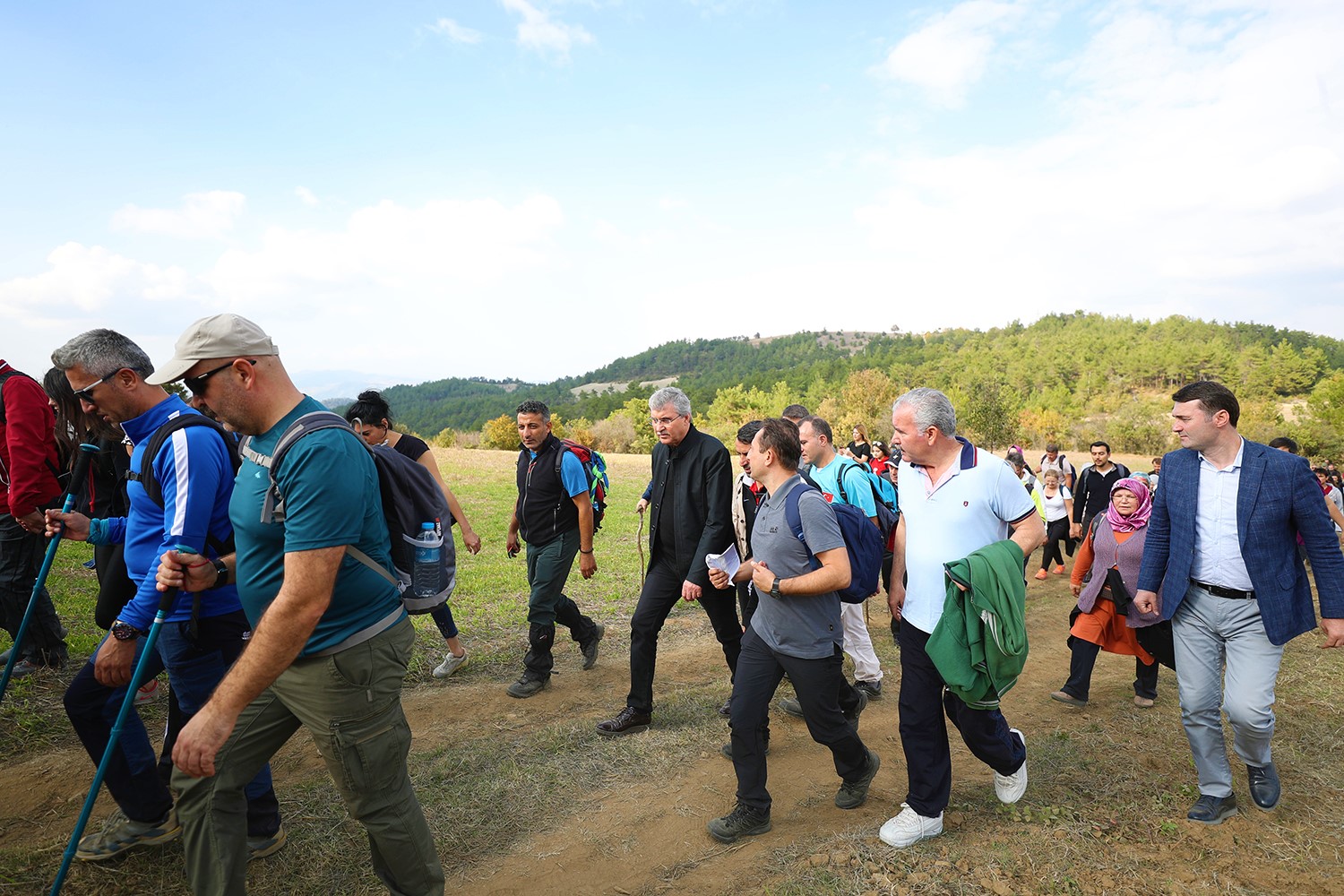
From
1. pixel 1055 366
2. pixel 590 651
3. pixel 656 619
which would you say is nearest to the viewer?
pixel 656 619

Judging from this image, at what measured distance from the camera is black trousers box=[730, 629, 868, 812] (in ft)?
12.2

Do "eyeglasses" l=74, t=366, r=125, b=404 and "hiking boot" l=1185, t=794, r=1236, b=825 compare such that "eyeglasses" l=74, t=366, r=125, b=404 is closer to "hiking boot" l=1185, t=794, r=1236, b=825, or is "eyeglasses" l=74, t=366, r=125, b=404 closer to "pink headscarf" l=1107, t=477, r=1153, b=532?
"hiking boot" l=1185, t=794, r=1236, b=825

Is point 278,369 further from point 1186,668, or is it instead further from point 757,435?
point 1186,668

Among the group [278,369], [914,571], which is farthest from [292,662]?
[914,571]

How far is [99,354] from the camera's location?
123 inches

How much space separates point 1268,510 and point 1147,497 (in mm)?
2217

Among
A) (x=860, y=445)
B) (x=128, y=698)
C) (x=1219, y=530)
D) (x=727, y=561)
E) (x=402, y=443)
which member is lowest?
(x=128, y=698)

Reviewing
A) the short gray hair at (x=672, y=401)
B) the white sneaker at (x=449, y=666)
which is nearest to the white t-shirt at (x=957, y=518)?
the short gray hair at (x=672, y=401)

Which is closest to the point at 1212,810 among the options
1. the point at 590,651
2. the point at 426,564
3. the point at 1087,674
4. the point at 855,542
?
the point at 1087,674

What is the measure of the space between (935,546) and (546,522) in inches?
128

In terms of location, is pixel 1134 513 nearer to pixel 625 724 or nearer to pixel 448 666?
pixel 625 724

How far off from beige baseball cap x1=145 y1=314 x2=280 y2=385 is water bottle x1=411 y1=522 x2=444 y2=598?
897 millimetres

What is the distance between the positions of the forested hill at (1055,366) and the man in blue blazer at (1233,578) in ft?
188

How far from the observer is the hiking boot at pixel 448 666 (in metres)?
6.25
